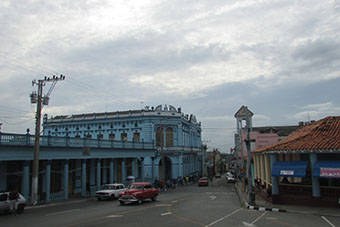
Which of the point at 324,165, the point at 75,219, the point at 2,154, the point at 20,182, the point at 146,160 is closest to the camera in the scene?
the point at 75,219

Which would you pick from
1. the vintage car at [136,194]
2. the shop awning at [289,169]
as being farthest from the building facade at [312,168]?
the vintage car at [136,194]

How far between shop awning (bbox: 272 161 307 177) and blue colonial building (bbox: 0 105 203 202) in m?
17.3

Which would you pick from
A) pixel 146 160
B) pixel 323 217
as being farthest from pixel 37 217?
pixel 146 160

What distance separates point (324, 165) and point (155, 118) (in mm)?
32162

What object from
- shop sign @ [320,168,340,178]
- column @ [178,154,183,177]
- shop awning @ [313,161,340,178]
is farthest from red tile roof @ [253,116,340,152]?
column @ [178,154,183,177]

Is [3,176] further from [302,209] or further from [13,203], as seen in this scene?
[302,209]

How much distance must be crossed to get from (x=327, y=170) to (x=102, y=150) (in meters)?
21.9

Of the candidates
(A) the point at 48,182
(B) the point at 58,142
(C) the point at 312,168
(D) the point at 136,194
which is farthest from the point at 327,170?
(B) the point at 58,142

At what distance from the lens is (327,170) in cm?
1839

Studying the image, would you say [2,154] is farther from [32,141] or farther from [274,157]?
[274,157]

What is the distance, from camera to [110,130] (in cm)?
5031

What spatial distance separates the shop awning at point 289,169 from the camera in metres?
19.8

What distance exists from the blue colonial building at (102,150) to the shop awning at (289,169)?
17260 mm

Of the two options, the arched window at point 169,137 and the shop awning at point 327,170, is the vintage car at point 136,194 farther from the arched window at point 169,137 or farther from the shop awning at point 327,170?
the arched window at point 169,137
